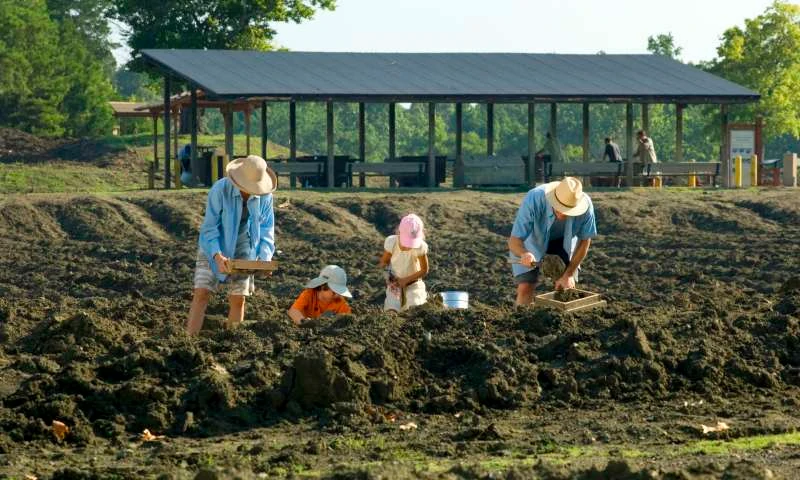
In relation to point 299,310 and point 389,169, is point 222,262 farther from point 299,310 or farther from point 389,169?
point 389,169

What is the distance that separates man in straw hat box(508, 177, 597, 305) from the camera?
13.3 metres

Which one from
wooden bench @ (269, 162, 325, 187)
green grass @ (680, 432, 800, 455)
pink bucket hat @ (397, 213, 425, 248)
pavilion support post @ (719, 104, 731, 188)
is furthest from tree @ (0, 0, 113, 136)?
green grass @ (680, 432, 800, 455)

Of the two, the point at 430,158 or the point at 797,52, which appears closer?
the point at 430,158

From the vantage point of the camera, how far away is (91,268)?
72.5 ft

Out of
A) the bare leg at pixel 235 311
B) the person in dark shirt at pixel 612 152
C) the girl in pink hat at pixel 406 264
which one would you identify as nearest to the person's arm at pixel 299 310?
the bare leg at pixel 235 311

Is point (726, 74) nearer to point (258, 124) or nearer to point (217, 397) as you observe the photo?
point (217, 397)

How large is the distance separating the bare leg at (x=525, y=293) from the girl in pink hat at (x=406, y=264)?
2.61 ft

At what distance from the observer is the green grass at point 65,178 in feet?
118

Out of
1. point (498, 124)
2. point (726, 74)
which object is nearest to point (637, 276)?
point (726, 74)

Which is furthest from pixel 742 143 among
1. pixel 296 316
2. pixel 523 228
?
pixel 296 316

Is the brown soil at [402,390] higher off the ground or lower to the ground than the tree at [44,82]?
lower

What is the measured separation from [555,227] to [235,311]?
8.53ft

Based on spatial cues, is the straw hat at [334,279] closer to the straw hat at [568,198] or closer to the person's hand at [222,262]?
the person's hand at [222,262]

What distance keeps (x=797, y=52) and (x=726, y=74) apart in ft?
7.26
